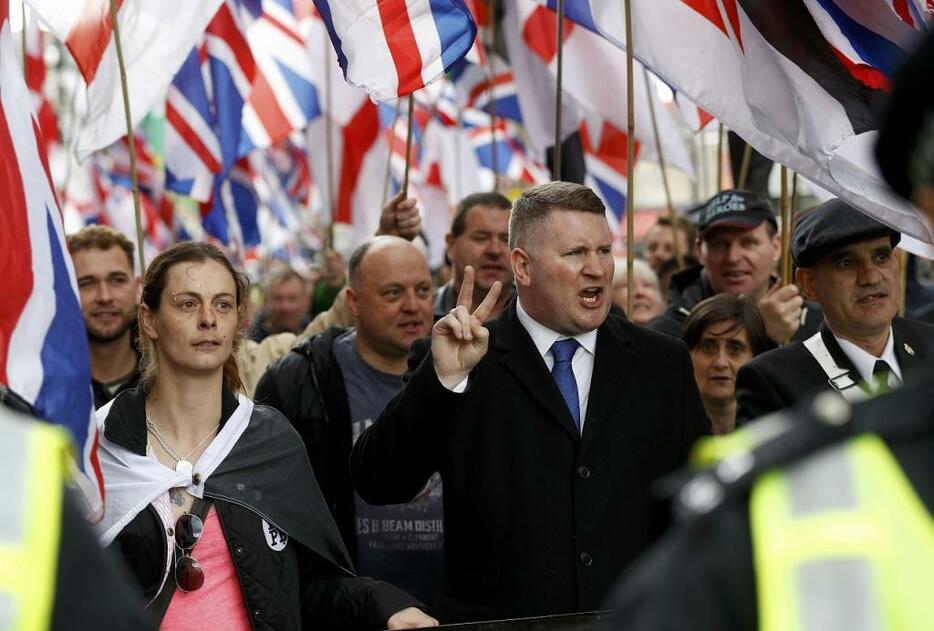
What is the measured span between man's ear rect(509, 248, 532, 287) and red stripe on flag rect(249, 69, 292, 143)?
5783 millimetres

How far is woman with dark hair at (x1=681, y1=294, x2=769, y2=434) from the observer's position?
18.8ft

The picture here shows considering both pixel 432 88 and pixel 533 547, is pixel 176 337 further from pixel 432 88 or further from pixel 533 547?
pixel 432 88

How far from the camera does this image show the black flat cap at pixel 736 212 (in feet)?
21.6

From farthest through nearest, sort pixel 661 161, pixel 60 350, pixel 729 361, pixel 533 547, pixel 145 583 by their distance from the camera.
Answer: pixel 661 161 → pixel 729 361 → pixel 533 547 → pixel 145 583 → pixel 60 350

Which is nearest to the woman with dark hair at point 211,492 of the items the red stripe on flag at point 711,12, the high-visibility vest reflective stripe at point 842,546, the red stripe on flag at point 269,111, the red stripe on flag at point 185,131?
the red stripe on flag at point 711,12

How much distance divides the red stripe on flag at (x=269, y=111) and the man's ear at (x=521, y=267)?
578 cm

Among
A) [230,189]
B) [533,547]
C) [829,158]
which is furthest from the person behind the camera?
[230,189]

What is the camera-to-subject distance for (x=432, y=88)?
14.4m

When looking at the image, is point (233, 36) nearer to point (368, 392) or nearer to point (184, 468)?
point (368, 392)

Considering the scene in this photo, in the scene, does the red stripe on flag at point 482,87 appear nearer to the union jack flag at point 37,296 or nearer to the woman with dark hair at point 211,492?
the woman with dark hair at point 211,492

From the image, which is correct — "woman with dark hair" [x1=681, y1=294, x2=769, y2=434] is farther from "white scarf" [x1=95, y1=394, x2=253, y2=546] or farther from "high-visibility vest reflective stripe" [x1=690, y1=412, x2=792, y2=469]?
"high-visibility vest reflective stripe" [x1=690, y1=412, x2=792, y2=469]

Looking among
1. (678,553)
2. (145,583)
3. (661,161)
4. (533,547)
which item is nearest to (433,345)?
(533,547)

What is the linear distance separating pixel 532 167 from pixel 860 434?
13.1 metres

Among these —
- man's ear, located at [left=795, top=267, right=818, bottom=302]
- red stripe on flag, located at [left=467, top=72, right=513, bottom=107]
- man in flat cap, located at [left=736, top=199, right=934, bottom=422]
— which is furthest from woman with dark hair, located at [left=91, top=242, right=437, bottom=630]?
red stripe on flag, located at [left=467, top=72, right=513, bottom=107]
